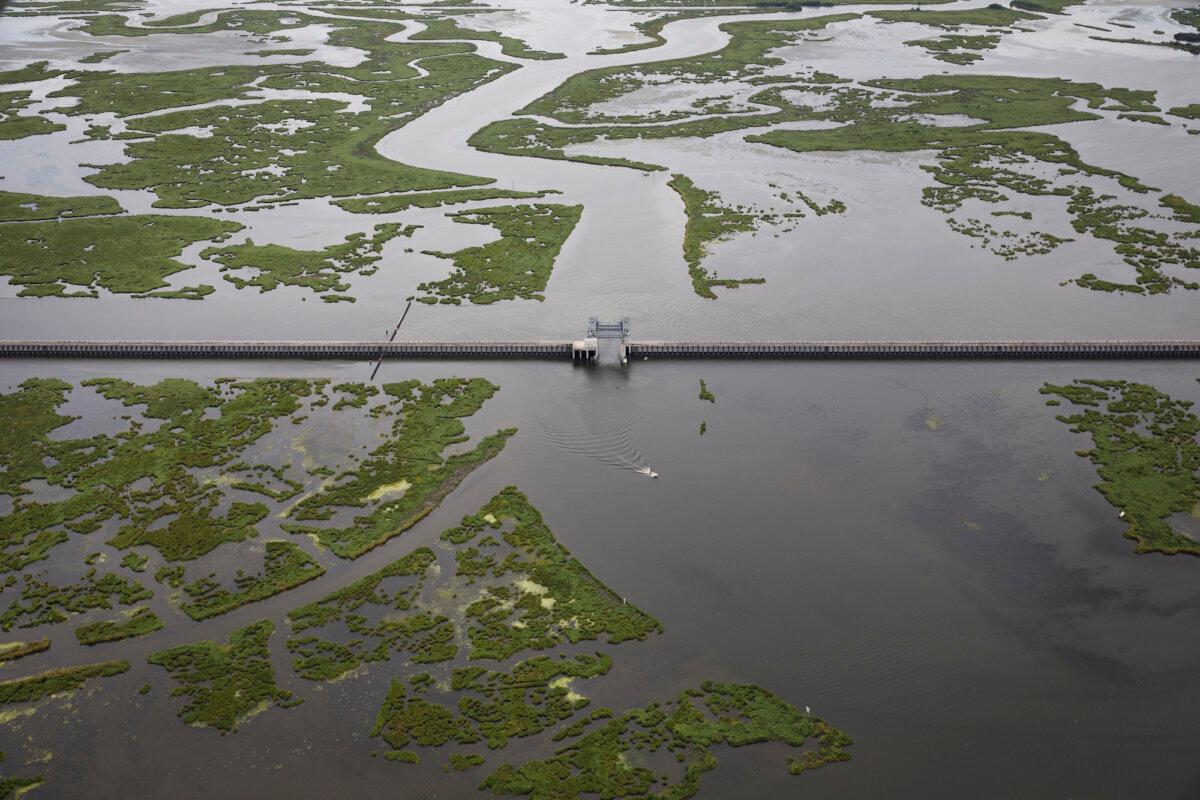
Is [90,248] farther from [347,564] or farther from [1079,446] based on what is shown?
[1079,446]

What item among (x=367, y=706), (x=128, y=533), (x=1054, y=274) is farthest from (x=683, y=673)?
(x=1054, y=274)

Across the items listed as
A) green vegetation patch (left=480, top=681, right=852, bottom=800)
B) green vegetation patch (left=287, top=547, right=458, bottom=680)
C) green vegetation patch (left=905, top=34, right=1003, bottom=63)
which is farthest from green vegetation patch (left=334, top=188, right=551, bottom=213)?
green vegetation patch (left=905, top=34, right=1003, bottom=63)

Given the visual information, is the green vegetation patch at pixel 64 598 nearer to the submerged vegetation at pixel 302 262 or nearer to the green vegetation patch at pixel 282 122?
the submerged vegetation at pixel 302 262

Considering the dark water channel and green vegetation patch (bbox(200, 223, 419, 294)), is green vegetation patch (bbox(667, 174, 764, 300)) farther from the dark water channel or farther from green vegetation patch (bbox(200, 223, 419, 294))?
green vegetation patch (bbox(200, 223, 419, 294))

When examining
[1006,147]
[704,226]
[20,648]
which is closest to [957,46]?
[1006,147]

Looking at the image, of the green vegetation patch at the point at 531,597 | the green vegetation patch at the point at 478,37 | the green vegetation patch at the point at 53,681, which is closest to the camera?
the green vegetation patch at the point at 53,681

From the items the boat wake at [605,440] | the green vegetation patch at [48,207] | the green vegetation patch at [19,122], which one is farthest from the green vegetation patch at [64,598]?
the green vegetation patch at [19,122]
